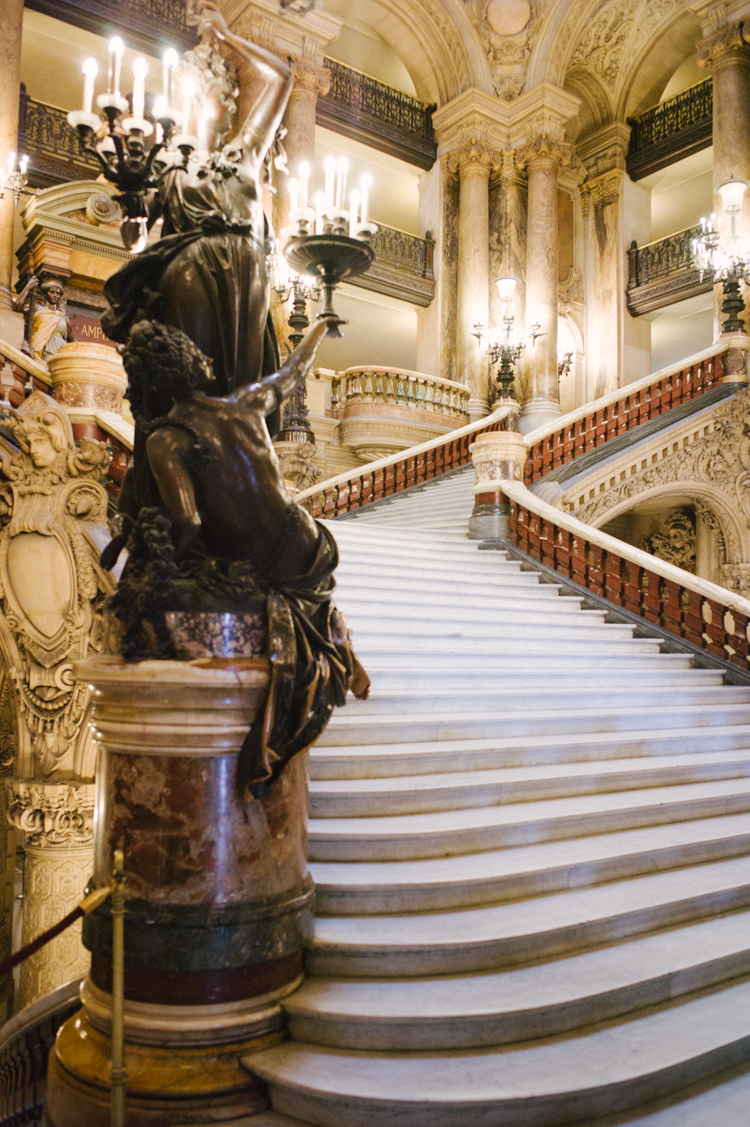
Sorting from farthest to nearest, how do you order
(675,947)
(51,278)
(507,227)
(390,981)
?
(507,227)
(51,278)
(675,947)
(390,981)

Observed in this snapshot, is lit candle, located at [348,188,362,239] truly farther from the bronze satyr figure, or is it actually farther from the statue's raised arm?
the bronze satyr figure

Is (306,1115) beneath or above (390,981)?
beneath

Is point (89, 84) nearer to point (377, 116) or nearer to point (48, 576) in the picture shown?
point (48, 576)

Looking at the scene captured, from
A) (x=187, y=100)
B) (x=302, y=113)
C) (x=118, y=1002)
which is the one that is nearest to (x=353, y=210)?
(x=187, y=100)

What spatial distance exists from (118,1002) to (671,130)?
20.3 metres

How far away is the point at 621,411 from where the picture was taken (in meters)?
11.3

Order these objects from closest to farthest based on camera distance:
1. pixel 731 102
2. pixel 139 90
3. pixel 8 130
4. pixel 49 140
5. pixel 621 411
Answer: pixel 139 90
pixel 8 130
pixel 621 411
pixel 49 140
pixel 731 102

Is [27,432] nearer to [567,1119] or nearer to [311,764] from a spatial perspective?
[311,764]

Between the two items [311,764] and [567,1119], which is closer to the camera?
[567,1119]

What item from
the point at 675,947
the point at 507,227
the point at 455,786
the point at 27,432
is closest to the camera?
the point at 675,947

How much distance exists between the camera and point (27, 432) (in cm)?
491

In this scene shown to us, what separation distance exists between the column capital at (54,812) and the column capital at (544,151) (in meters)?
15.7

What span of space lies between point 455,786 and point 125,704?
5.89 feet

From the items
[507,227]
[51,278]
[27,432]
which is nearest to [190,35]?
[51,278]
